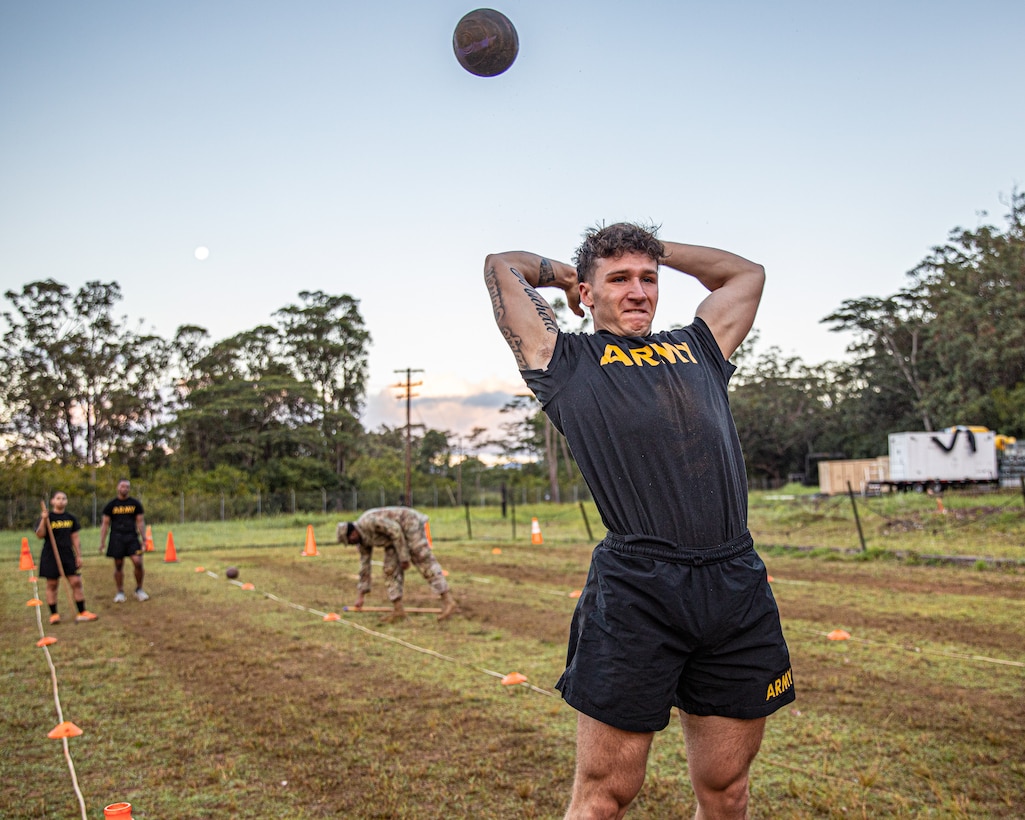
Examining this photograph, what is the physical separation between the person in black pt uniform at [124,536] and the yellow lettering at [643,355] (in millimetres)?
11791

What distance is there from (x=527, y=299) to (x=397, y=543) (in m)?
8.08

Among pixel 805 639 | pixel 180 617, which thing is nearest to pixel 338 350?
pixel 180 617

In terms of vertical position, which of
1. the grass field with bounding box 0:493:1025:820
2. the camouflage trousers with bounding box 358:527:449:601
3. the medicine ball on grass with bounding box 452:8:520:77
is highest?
the medicine ball on grass with bounding box 452:8:520:77

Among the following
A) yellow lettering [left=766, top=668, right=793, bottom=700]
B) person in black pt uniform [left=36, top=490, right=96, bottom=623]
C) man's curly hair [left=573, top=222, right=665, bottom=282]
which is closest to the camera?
yellow lettering [left=766, top=668, right=793, bottom=700]

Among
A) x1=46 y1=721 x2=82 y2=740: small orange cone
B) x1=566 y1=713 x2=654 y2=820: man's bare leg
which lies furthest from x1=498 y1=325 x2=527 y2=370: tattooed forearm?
x1=46 y1=721 x2=82 y2=740: small orange cone

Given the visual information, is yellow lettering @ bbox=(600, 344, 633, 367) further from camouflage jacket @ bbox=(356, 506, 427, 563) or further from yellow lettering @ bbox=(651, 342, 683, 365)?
camouflage jacket @ bbox=(356, 506, 427, 563)

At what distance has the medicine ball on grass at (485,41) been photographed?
11.4 feet

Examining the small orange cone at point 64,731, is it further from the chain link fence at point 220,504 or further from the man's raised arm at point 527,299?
the chain link fence at point 220,504

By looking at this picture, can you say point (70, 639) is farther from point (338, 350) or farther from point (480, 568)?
point (338, 350)

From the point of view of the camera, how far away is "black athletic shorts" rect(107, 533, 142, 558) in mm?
12359

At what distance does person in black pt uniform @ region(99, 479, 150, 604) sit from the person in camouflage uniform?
423 cm

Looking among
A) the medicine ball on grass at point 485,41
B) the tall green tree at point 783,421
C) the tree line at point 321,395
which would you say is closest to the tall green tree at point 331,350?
the tree line at point 321,395

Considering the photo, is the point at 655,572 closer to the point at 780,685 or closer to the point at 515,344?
the point at 780,685

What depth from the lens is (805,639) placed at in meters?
8.05
